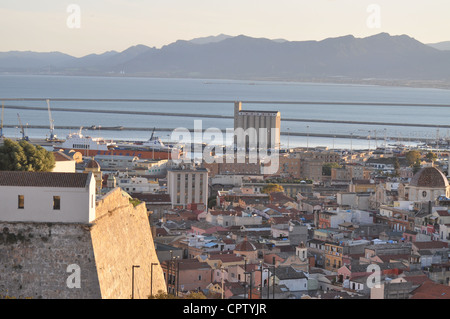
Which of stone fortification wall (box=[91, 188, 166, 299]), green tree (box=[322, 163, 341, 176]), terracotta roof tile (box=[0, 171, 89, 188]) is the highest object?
terracotta roof tile (box=[0, 171, 89, 188])

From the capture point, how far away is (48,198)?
11133 mm

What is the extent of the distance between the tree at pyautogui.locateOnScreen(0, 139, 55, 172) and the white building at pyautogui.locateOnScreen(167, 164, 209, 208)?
21.2 metres

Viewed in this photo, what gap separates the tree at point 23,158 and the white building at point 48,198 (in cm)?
596

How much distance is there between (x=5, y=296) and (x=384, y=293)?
30.7 ft

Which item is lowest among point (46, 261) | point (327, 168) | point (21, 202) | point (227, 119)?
point (327, 168)

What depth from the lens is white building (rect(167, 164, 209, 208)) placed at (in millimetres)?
39562

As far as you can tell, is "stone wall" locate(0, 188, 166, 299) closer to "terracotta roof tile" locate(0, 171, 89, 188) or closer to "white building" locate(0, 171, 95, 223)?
"white building" locate(0, 171, 95, 223)

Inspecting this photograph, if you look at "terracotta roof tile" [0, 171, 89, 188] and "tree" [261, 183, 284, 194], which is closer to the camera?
"terracotta roof tile" [0, 171, 89, 188]

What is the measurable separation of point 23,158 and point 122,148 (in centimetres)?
5248

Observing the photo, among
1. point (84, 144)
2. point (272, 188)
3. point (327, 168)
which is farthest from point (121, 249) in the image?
point (84, 144)

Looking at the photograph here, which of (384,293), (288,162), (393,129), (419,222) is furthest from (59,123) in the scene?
(384,293)

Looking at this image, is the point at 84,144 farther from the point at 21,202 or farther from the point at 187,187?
the point at 21,202

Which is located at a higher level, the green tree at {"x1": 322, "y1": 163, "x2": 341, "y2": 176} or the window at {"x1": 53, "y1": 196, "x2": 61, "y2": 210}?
the window at {"x1": 53, "y1": 196, "x2": 61, "y2": 210}

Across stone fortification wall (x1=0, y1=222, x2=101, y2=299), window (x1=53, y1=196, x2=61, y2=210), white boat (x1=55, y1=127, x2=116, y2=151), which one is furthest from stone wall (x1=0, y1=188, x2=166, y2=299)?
white boat (x1=55, y1=127, x2=116, y2=151)
